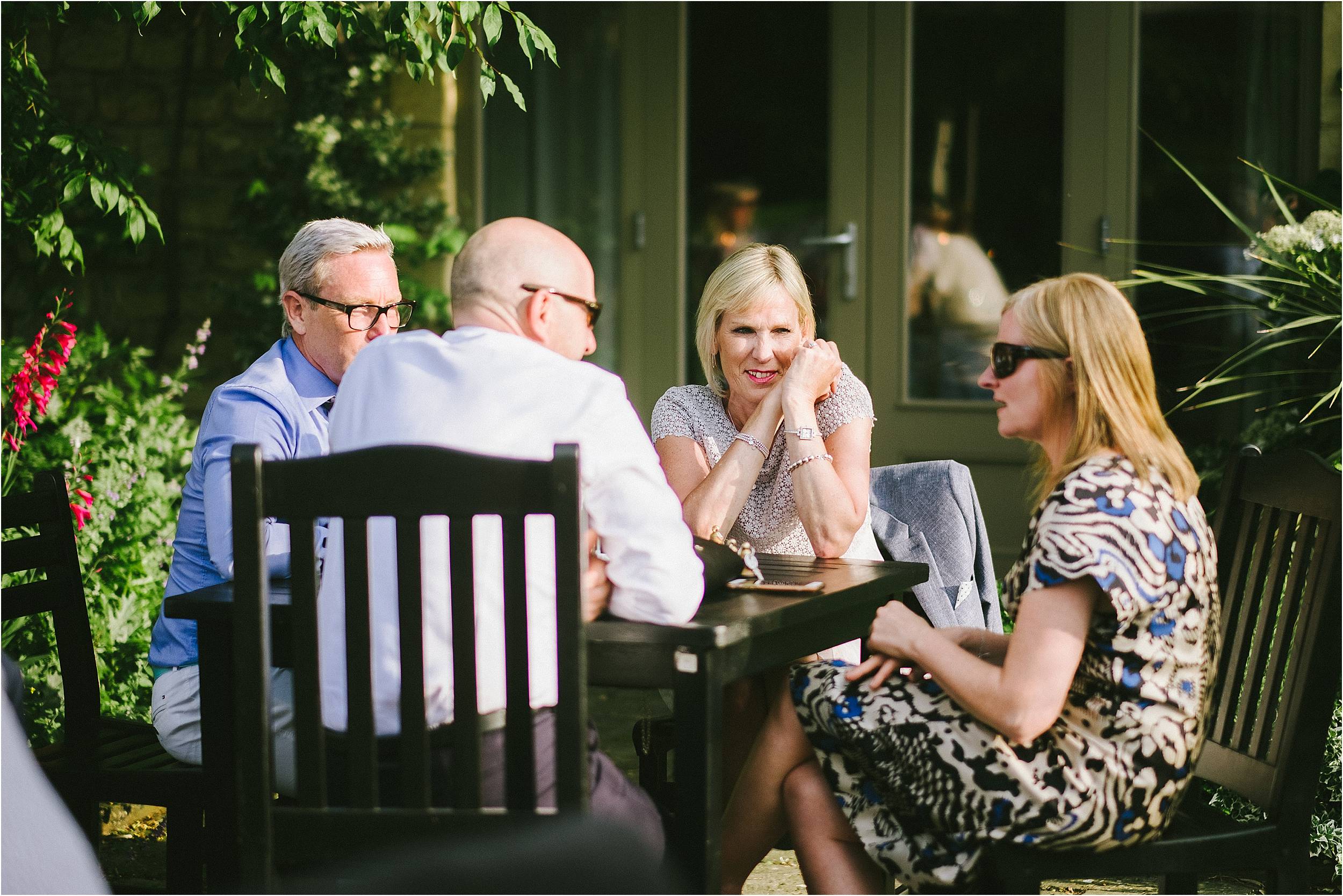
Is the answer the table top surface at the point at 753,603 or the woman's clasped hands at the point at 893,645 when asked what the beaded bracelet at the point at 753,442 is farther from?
the woman's clasped hands at the point at 893,645

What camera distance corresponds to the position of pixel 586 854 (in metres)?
0.86

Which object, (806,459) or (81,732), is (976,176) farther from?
(81,732)

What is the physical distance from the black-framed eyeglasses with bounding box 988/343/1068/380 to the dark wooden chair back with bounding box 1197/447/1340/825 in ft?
1.55

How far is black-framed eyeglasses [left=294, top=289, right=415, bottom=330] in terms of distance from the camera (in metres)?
2.82

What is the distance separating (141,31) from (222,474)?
1.82 metres

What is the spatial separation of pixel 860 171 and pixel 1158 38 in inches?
51.1

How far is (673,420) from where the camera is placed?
2998 millimetres

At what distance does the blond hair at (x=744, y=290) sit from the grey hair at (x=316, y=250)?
790 millimetres

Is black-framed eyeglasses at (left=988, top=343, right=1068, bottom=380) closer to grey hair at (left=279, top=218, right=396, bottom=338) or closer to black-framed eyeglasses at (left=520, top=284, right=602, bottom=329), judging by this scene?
black-framed eyeglasses at (left=520, top=284, right=602, bottom=329)

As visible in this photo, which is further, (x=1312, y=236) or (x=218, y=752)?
(x=1312, y=236)

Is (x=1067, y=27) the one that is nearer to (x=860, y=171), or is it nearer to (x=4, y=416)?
(x=860, y=171)

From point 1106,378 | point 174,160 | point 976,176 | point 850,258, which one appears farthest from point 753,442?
point 174,160

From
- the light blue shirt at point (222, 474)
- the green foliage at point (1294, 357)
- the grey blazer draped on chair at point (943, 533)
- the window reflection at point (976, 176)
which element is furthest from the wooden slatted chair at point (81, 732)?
the window reflection at point (976, 176)

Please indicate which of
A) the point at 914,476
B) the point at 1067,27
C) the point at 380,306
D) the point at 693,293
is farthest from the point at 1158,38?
the point at 380,306
